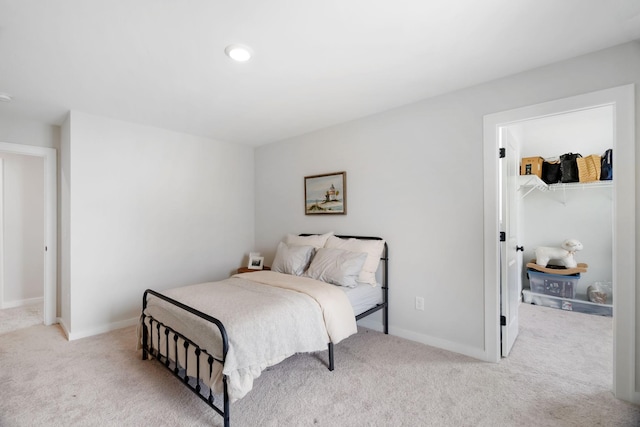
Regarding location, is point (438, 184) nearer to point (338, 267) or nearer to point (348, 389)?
point (338, 267)

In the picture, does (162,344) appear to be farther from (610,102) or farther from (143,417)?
(610,102)

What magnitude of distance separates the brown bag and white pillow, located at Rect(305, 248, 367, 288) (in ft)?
10.8

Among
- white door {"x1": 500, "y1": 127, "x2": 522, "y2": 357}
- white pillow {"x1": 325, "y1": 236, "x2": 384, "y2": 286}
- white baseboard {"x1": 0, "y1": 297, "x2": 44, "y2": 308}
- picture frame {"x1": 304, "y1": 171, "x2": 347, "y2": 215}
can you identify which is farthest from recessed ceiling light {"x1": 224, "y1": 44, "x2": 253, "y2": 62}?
white baseboard {"x1": 0, "y1": 297, "x2": 44, "y2": 308}

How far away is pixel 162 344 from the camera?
7.71ft

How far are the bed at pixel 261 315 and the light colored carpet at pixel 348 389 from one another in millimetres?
193

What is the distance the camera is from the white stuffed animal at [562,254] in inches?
158

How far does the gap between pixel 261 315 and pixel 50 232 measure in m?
3.18

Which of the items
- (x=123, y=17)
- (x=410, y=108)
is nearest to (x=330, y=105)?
(x=410, y=108)

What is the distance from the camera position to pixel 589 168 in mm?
3867

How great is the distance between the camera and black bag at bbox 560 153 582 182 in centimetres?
397

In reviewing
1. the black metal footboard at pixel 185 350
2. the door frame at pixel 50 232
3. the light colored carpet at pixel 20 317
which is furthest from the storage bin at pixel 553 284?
the light colored carpet at pixel 20 317

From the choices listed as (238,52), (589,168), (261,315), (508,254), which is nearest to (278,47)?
(238,52)

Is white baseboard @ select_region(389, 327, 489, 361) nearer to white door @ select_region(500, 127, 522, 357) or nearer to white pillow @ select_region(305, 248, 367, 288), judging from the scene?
white door @ select_region(500, 127, 522, 357)

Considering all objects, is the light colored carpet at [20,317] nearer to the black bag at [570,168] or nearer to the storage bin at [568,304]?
the storage bin at [568,304]
